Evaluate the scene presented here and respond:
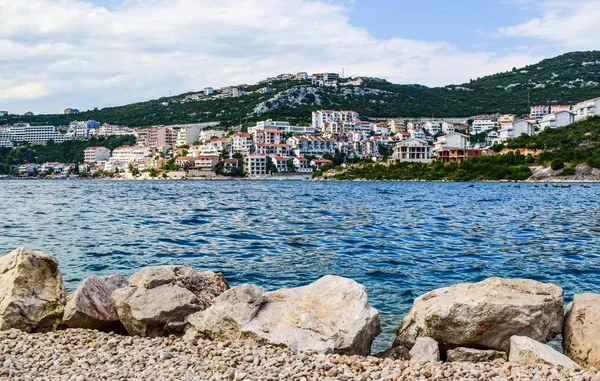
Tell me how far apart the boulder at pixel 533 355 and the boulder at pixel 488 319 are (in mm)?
435

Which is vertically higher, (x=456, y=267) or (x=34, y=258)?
(x=34, y=258)

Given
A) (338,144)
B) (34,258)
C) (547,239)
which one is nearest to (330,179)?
(338,144)

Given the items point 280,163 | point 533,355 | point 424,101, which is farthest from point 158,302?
point 424,101

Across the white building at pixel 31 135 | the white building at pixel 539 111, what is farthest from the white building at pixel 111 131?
the white building at pixel 539 111

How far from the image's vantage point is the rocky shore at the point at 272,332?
5.54 meters

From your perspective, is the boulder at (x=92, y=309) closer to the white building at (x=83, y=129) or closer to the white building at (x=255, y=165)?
the white building at (x=255, y=165)

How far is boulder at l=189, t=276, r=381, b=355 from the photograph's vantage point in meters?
6.40

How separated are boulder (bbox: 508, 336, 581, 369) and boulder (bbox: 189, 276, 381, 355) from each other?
1.78m

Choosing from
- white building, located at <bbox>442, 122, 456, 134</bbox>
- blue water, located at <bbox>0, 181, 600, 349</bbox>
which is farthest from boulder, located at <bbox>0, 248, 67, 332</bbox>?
white building, located at <bbox>442, 122, 456, 134</bbox>

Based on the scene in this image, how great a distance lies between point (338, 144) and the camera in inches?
5802

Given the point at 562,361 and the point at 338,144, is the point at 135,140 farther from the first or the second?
the point at 562,361

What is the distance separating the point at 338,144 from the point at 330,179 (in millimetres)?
39185

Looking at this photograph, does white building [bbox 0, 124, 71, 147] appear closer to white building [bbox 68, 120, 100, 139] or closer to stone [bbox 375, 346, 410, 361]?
white building [bbox 68, 120, 100, 139]

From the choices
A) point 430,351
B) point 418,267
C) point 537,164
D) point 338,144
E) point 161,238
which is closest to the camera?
point 430,351
